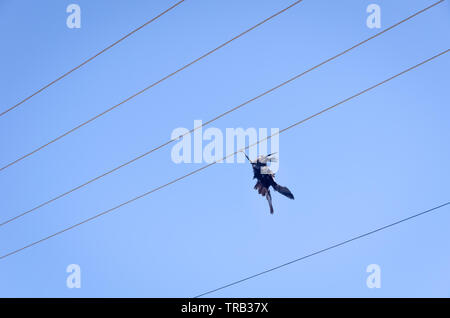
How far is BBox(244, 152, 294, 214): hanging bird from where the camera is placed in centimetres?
1219

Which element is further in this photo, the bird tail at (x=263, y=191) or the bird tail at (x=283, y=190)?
the bird tail at (x=263, y=191)

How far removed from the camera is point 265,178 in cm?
1233

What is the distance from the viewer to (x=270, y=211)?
1191 cm

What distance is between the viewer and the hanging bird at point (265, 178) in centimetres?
1219

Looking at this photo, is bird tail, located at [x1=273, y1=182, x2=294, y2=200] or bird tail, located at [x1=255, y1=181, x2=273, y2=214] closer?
bird tail, located at [x1=273, y1=182, x2=294, y2=200]

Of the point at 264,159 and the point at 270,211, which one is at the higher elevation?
the point at 264,159
